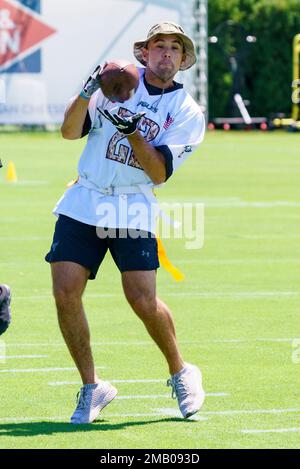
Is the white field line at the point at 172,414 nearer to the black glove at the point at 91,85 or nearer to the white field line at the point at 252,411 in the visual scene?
the white field line at the point at 252,411

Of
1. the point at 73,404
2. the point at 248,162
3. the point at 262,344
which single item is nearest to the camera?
the point at 73,404

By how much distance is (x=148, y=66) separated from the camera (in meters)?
7.30

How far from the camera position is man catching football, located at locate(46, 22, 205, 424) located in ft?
23.1

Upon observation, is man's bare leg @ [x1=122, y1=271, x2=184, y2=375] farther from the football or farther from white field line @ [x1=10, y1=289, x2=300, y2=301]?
white field line @ [x1=10, y1=289, x2=300, y2=301]

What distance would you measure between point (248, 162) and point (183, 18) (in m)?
14.0

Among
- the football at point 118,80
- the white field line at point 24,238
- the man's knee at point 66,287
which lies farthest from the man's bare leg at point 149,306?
the white field line at point 24,238

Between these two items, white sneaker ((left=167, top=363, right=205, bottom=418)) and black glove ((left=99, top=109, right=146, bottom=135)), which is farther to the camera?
white sneaker ((left=167, top=363, right=205, bottom=418))

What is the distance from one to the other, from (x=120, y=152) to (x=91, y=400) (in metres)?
1.30

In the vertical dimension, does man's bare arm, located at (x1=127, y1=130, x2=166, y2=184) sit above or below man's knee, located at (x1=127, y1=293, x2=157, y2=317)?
above

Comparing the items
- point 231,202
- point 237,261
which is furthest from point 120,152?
point 231,202

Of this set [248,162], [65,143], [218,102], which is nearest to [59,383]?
[248,162]

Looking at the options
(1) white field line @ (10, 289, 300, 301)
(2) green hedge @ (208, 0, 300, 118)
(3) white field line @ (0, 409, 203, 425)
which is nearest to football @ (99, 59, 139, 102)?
(3) white field line @ (0, 409, 203, 425)
